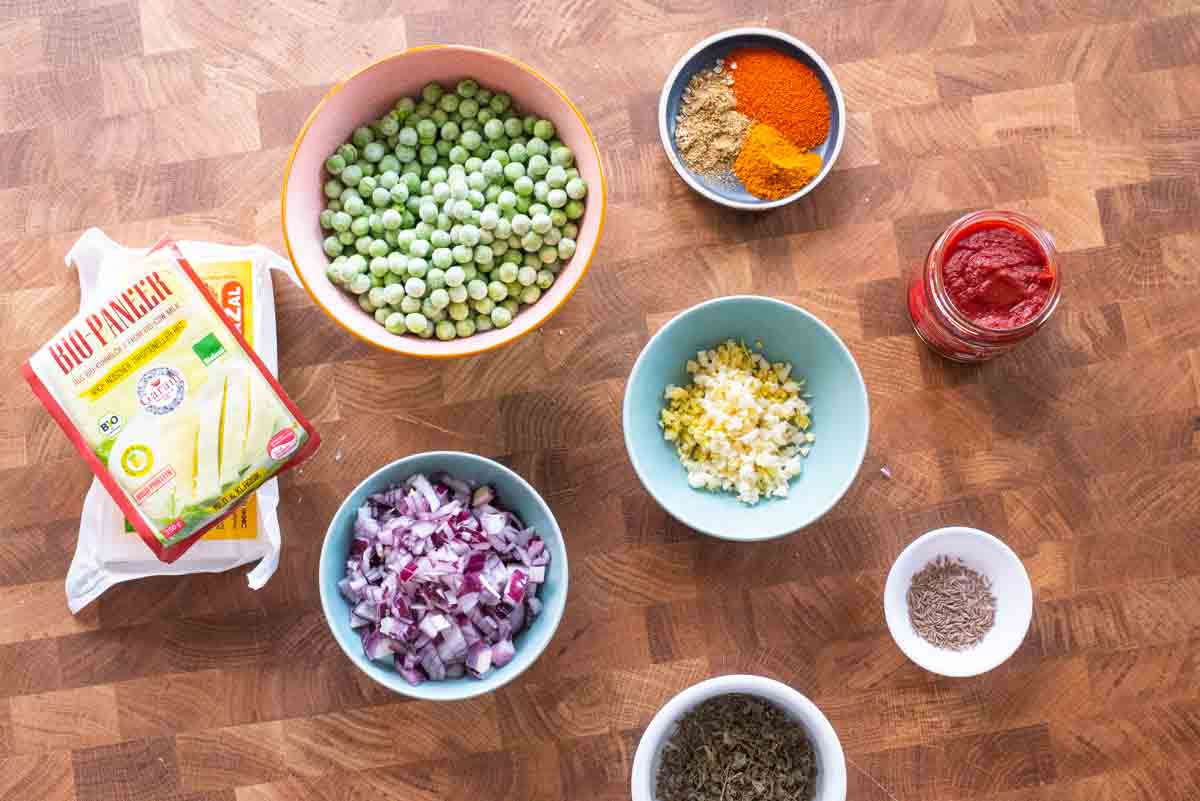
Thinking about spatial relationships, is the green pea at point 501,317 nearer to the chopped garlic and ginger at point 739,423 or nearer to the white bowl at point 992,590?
the chopped garlic and ginger at point 739,423

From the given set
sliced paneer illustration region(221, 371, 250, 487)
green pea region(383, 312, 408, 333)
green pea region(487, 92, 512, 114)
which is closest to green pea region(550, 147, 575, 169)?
green pea region(487, 92, 512, 114)

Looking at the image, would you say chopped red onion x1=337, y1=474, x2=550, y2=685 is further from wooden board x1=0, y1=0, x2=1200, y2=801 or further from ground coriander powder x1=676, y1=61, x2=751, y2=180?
ground coriander powder x1=676, y1=61, x2=751, y2=180

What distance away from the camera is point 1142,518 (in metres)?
1.73

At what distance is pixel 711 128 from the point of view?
1682 millimetres

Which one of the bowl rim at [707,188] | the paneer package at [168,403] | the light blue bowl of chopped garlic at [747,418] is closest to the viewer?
the paneer package at [168,403]

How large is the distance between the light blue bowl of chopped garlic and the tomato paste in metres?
0.22

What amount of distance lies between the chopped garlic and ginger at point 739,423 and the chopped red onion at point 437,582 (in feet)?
0.97

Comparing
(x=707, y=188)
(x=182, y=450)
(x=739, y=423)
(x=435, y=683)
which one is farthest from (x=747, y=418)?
(x=182, y=450)

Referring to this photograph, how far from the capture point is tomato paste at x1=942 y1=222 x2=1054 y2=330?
160 cm

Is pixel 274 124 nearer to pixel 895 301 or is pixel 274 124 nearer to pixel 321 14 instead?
pixel 321 14

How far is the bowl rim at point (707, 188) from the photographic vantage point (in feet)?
5.44

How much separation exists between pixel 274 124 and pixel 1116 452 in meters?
1.57

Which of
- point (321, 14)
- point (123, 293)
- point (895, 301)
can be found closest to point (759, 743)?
point (895, 301)

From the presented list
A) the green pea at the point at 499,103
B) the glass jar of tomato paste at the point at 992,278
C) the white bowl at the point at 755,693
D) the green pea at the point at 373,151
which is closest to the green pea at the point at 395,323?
the green pea at the point at 373,151
